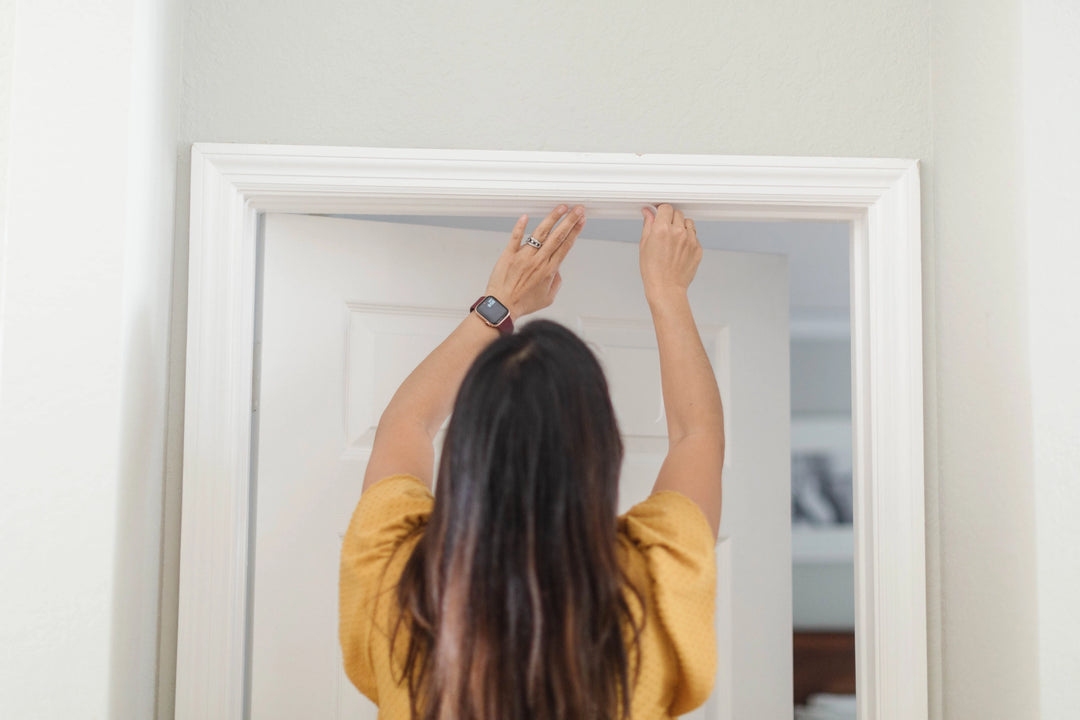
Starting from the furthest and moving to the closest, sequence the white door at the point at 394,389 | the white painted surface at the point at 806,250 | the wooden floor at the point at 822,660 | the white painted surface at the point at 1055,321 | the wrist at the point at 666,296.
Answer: the wooden floor at the point at 822,660, the white painted surface at the point at 806,250, the white door at the point at 394,389, the wrist at the point at 666,296, the white painted surface at the point at 1055,321

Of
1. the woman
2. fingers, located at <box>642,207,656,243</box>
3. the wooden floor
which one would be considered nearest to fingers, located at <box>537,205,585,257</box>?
fingers, located at <box>642,207,656,243</box>

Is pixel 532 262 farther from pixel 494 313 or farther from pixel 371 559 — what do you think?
pixel 371 559

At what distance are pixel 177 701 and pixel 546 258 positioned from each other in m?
0.90

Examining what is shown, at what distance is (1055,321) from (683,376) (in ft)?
1.68

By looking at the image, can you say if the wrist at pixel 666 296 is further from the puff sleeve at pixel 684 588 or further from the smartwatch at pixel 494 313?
the puff sleeve at pixel 684 588

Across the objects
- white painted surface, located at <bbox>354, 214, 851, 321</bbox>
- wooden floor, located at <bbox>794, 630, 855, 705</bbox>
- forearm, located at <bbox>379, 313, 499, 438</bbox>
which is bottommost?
wooden floor, located at <bbox>794, 630, 855, 705</bbox>

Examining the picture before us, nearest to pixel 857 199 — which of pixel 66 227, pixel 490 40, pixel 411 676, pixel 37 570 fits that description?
pixel 490 40

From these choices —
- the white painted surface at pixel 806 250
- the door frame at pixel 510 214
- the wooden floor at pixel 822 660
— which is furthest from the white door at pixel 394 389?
the wooden floor at pixel 822 660

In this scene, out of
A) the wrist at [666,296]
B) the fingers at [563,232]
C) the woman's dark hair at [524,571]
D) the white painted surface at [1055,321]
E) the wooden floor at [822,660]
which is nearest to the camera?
the woman's dark hair at [524,571]

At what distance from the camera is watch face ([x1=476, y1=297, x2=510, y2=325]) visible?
129cm

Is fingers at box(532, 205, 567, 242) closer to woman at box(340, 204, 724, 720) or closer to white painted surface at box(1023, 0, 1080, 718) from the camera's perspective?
woman at box(340, 204, 724, 720)

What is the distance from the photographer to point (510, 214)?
1444 mm

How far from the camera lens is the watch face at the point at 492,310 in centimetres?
129

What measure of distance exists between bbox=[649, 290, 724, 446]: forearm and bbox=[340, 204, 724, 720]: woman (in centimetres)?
16
